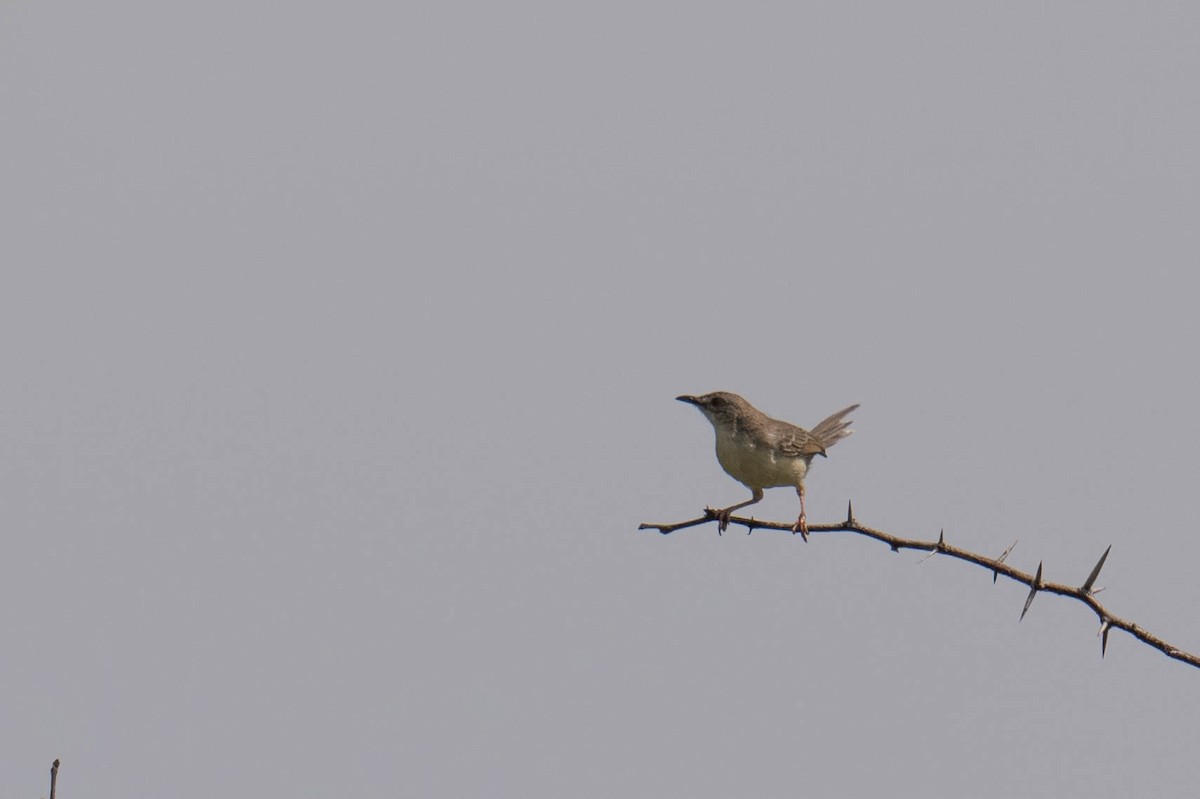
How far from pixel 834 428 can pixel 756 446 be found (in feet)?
7.51

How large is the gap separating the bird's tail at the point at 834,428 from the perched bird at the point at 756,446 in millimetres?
1262

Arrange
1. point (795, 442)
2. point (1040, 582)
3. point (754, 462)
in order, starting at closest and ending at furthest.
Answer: point (1040, 582), point (754, 462), point (795, 442)

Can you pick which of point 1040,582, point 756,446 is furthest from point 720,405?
point 1040,582

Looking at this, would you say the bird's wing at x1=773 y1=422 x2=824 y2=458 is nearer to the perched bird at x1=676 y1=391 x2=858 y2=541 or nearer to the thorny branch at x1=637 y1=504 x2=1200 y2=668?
the perched bird at x1=676 y1=391 x2=858 y2=541

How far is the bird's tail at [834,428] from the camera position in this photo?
12.7 m

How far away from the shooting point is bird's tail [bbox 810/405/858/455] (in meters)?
12.7

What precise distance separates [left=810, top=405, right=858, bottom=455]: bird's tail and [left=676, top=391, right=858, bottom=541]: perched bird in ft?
4.14

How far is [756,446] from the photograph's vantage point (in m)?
10.7

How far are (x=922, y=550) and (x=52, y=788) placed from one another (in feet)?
8.86

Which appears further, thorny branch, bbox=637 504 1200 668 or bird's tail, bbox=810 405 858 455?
bird's tail, bbox=810 405 858 455

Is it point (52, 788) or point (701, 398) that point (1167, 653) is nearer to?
point (52, 788)

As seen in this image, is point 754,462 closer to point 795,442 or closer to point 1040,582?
point 795,442

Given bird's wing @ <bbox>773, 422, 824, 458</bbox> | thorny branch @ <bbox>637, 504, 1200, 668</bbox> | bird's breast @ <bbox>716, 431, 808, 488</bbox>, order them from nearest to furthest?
1. thorny branch @ <bbox>637, 504, 1200, 668</bbox>
2. bird's breast @ <bbox>716, 431, 808, 488</bbox>
3. bird's wing @ <bbox>773, 422, 824, 458</bbox>

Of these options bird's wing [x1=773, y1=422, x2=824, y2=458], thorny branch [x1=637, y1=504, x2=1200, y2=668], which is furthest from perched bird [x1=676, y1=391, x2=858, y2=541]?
thorny branch [x1=637, y1=504, x2=1200, y2=668]
